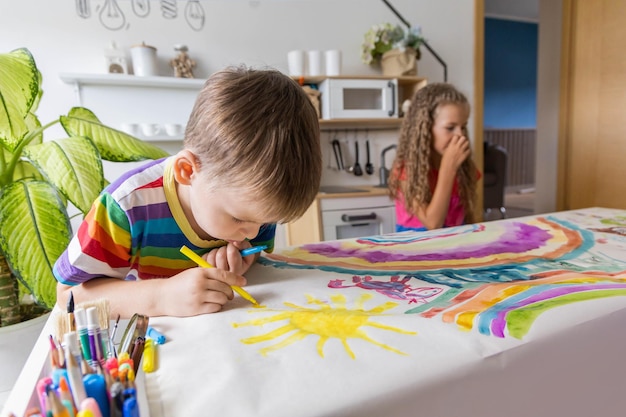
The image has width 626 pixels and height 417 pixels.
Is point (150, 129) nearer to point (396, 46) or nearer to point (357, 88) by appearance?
point (357, 88)

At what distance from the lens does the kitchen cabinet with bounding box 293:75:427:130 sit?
74.0 inches

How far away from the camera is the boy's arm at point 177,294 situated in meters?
0.43

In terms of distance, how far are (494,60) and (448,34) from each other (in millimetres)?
3172

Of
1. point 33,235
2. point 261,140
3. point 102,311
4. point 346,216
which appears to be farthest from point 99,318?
point 346,216

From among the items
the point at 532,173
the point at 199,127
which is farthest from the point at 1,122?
the point at 532,173

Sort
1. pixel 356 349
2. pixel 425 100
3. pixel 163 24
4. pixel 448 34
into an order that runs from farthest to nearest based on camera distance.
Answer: pixel 448 34 < pixel 163 24 < pixel 425 100 < pixel 356 349

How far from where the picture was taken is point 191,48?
185cm

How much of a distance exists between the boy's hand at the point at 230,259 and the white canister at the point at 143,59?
1398 millimetres

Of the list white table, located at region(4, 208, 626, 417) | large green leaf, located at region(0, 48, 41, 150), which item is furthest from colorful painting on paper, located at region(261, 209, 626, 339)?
large green leaf, located at region(0, 48, 41, 150)

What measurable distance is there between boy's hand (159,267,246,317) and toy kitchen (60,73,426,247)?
124 cm

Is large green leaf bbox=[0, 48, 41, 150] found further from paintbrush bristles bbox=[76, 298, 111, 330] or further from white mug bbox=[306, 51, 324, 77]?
white mug bbox=[306, 51, 324, 77]

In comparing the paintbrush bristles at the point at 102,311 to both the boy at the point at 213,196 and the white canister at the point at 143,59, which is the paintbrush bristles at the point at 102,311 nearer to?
the boy at the point at 213,196

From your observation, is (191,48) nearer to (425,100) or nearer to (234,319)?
(425,100)

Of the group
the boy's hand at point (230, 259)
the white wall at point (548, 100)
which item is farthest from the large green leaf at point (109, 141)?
the white wall at point (548, 100)
